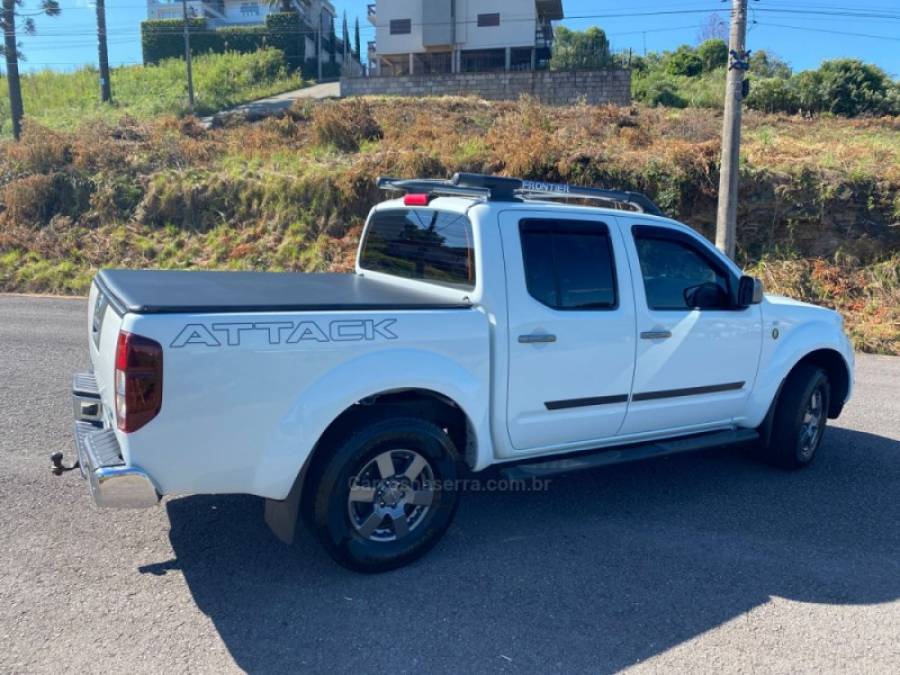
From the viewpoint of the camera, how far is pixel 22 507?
4.48m

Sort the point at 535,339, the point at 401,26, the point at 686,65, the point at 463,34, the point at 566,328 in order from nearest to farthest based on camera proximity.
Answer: the point at 535,339, the point at 566,328, the point at 686,65, the point at 463,34, the point at 401,26

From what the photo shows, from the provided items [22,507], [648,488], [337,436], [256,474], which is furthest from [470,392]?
[22,507]

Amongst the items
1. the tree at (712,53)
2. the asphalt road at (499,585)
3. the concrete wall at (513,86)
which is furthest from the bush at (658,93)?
the asphalt road at (499,585)

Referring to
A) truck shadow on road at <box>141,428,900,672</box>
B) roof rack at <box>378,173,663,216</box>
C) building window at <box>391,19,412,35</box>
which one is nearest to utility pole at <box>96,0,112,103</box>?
building window at <box>391,19,412,35</box>

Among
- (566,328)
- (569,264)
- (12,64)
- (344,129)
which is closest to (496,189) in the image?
(569,264)

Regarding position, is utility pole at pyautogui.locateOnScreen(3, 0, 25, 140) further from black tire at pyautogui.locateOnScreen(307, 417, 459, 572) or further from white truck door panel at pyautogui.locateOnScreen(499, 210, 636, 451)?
black tire at pyautogui.locateOnScreen(307, 417, 459, 572)

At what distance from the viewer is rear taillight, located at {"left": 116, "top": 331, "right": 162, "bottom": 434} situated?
3.15m

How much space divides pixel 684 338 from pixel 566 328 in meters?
0.99

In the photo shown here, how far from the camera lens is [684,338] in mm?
4750

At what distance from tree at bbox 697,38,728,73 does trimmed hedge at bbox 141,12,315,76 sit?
29.2 meters

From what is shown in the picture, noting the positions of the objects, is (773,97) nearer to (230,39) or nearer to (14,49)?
(14,49)

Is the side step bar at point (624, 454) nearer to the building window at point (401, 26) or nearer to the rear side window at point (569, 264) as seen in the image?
the rear side window at point (569, 264)

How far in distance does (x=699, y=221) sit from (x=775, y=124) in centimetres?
1097

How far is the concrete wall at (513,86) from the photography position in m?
32.9
